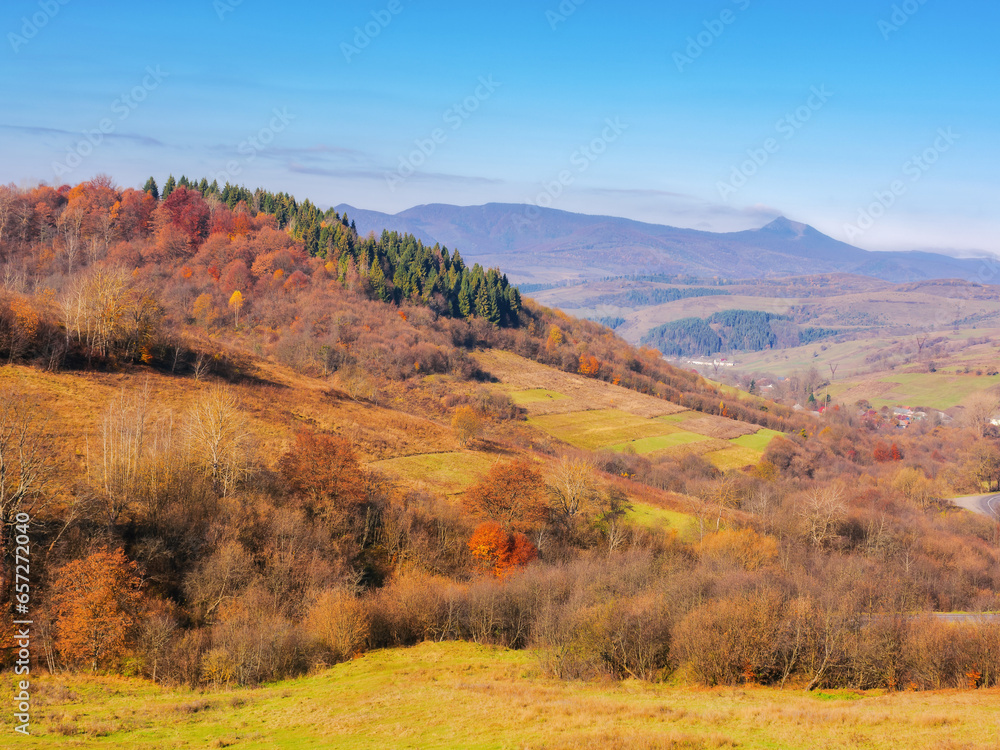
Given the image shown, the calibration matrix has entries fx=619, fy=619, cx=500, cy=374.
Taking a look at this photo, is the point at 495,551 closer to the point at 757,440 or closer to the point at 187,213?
the point at 757,440

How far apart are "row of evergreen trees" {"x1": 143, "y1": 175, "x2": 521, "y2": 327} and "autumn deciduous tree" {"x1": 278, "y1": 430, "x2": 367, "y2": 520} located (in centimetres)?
7881

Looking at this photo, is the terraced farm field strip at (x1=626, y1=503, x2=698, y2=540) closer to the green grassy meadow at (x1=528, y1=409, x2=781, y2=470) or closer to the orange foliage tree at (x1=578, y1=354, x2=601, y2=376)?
the green grassy meadow at (x1=528, y1=409, x2=781, y2=470)

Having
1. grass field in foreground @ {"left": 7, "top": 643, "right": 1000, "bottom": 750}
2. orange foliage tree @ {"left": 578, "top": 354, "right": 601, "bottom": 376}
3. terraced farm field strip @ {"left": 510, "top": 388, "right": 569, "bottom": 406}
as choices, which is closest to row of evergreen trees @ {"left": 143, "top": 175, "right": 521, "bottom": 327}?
orange foliage tree @ {"left": 578, "top": 354, "right": 601, "bottom": 376}

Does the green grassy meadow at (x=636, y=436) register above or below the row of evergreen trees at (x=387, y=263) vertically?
below

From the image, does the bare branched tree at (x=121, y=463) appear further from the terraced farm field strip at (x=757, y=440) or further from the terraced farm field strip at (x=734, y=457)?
the terraced farm field strip at (x=757, y=440)

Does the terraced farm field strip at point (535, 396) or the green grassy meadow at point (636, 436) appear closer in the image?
the green grassy meadow at point (636, 436)

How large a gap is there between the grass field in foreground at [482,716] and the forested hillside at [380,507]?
3718 millimetres

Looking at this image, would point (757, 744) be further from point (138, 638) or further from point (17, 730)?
point (138, 638)

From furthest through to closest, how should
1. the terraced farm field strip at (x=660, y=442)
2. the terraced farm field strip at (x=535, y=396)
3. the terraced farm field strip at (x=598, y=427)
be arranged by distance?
the terraced farm field strip at (x=535, y=396) < the terraced farm field strip at (x=598, y=427) < the terraced farm field strip at (x=660, y=442)

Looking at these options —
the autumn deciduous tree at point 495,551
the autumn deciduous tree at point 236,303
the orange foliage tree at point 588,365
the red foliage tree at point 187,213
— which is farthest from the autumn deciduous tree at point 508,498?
the red foliage tree at point 187,213

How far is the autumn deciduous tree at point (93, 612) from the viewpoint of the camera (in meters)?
32.5

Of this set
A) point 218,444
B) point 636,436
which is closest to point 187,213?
point 218,444

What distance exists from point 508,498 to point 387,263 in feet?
314

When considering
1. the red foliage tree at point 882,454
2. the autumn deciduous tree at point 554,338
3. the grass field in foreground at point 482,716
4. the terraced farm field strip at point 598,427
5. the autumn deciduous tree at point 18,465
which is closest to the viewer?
the grass field in foreground at point 482,716
